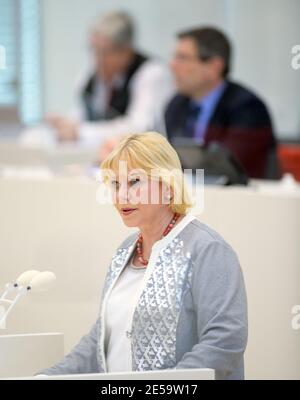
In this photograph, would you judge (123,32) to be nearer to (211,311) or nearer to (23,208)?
(23,208)

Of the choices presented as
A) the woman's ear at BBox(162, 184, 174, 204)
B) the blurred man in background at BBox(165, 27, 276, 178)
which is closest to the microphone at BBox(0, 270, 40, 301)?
the woman's ear at BBox(162, 184, 174, 204)

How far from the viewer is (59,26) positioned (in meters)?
5.85

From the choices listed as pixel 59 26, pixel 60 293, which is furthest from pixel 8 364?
pixel 59 26

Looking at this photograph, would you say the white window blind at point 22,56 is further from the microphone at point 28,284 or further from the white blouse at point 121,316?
the white blouse at point 121,316

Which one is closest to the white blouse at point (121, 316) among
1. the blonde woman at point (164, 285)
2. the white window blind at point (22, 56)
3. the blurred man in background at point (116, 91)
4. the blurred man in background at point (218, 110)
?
the blonde woman at point (164, 285)

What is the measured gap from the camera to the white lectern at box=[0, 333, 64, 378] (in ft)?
5.04

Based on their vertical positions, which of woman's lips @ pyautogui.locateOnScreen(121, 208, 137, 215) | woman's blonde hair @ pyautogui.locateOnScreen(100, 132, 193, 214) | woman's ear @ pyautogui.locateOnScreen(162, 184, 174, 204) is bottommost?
woman's lips @ pyautogui.locateOnScreen(121, 208, 137, 215)

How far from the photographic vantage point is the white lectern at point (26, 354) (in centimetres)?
154

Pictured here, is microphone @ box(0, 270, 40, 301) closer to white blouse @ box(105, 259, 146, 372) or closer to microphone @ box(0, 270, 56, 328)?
microphone @ box(0, 270, 56, 328)

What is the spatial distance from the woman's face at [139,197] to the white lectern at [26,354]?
9.9 inches

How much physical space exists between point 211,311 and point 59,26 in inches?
184

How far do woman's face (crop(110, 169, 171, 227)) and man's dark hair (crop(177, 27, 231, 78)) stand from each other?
6.21 ft

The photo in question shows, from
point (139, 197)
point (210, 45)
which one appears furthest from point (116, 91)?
point (139, 197)
